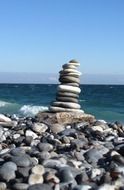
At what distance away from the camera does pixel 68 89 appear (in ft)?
40.5

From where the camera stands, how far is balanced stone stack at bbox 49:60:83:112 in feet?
40.4

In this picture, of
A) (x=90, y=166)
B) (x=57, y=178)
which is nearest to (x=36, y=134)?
(x=90, y=166)

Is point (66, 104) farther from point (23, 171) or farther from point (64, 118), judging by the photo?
point (23, 171)

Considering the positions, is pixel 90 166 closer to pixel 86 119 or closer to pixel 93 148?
pixel 93 148

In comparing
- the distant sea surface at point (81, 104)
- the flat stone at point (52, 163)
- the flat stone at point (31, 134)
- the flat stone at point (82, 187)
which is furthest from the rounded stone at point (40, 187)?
the distant sea surface at point (81, 104)

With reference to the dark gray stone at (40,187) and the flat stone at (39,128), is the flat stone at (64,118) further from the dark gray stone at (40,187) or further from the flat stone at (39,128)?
the dark gray stone at (40,187)

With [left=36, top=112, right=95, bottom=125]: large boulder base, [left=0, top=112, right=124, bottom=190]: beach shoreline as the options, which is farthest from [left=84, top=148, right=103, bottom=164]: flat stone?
[left=36, top=112, right=95, bottom=125]: large boulder base

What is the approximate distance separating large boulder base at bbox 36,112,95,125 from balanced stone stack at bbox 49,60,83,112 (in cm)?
35

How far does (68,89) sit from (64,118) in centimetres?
83

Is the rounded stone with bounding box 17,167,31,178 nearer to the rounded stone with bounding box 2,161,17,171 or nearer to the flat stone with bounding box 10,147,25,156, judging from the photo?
the rounded stone with bounding box 2,161,17,171

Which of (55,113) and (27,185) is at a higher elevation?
(55,113)

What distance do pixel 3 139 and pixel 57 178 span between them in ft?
9.40

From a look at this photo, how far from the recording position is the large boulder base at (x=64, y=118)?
1172 centimetres

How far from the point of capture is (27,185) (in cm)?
637
